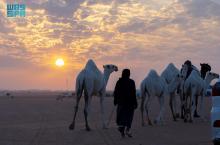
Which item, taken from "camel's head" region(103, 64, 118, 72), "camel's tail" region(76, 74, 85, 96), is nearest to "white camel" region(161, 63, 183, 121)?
"camel's head" region(103, 64, 118, 72)

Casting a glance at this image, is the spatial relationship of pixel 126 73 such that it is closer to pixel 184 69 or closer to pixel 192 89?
pixel 192 89

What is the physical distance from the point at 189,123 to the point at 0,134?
8.28 metres

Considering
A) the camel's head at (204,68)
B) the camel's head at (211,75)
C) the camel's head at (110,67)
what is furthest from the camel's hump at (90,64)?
the camel's head at (204,68)

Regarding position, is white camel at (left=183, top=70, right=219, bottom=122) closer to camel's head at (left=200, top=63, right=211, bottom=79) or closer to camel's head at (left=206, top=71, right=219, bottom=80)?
camel's head at (left=206, top=71, right=219, bottom=80)

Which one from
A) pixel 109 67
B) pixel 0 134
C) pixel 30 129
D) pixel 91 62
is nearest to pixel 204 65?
pixel 109 67

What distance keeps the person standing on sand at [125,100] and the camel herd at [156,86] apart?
229 centimetres

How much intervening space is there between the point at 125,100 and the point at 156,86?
16.3 feet

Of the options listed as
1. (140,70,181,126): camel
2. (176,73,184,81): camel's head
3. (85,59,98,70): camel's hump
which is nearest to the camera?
(85,59,98,70): camel's hump

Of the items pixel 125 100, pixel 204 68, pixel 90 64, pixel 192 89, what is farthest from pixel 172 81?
pixel 125 100

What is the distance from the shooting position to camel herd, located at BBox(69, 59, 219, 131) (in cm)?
1905

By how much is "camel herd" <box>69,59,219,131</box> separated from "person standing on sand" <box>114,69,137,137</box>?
2294 mm

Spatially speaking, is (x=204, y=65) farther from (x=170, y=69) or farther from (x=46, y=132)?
(x=46, y=132)

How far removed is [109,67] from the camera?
832 inches

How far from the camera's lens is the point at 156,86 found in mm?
21328
